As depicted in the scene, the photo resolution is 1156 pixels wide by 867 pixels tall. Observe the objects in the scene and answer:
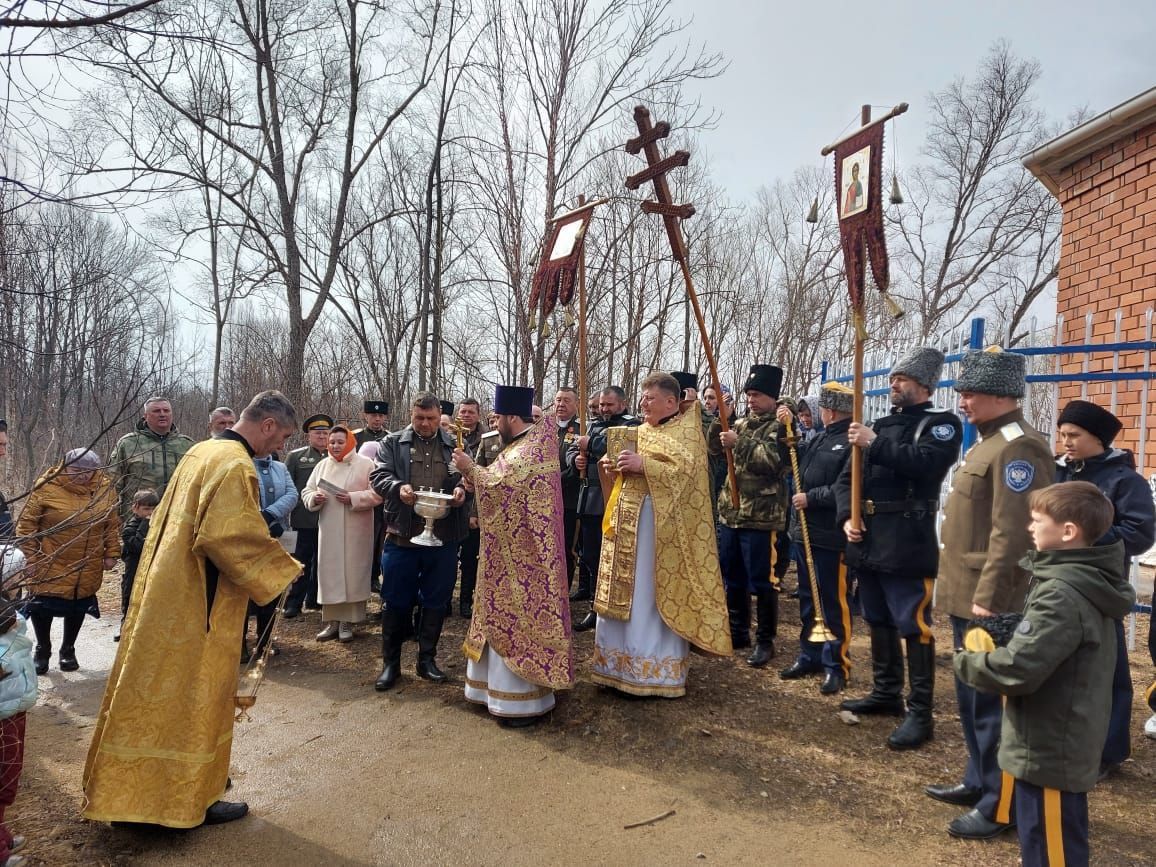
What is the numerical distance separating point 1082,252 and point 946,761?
613 cm

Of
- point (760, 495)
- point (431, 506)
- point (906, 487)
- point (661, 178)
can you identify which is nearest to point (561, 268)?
point (661, 178)

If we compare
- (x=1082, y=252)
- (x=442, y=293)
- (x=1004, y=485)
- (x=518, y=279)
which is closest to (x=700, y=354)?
(x=442, y=293)

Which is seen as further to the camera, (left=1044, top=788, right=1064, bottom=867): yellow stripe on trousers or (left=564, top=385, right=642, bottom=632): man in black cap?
(left=564, top=385, right=642, bottom=632): man in black cap

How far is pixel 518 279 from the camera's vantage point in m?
10.3

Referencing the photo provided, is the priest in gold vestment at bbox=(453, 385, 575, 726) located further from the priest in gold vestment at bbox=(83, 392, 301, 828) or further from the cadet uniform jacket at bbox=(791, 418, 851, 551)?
the cadet uniform jacket at bbox=(791, 418, 851, 551)

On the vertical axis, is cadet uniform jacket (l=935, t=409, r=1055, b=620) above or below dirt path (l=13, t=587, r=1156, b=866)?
above

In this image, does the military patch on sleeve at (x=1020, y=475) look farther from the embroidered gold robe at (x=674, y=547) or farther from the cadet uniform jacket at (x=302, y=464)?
the cadet uniform jacket at (x=302, y=464)

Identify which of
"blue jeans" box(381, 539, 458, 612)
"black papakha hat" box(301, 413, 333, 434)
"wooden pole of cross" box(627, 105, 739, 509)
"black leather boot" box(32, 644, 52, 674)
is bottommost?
"black leather boot" box(32, 644, 52, 674)

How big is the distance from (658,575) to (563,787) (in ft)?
5.02

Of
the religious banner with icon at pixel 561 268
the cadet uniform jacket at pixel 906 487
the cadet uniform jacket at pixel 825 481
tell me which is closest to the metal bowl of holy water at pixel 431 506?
the religious banner with icon at pixel 561 268

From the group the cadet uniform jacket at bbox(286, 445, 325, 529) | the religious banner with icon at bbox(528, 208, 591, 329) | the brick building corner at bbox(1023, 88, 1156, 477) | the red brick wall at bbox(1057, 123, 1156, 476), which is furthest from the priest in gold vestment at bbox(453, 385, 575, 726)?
the red brick wall at bbox(1057, 123, 1156, 476)

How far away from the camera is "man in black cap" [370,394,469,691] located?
5211mm

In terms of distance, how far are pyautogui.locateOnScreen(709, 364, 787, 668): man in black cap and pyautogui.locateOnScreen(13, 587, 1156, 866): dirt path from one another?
0.72 m

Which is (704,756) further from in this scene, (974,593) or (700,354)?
(700,354)
